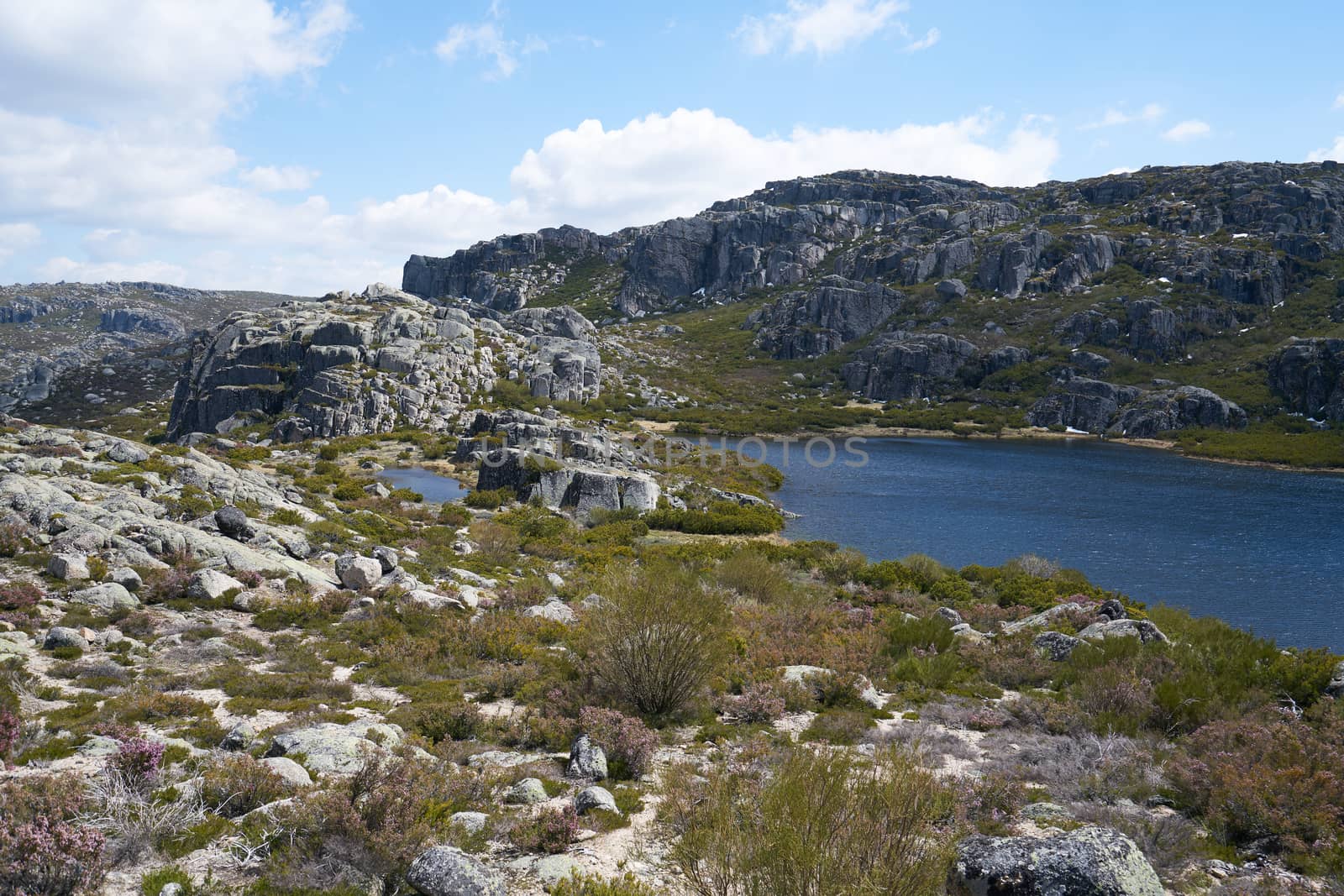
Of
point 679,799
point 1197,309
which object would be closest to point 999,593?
point 679,799

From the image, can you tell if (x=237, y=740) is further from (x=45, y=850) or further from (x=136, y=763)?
(x=45, y=850)

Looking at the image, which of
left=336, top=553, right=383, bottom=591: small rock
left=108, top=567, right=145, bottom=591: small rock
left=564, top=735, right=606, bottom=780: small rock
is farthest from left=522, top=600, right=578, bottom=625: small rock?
left=108, top=567, right=145, bottom=591: small rock

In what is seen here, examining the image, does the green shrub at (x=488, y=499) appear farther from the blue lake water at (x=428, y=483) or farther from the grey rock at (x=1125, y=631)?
the grey rock at (x=1125, y=631)

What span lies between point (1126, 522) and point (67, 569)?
2198 inches

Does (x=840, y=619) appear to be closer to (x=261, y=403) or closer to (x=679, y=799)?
(x=679, y=799)

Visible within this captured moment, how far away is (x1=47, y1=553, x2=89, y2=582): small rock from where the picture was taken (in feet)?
50.2

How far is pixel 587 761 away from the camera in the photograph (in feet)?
31.2

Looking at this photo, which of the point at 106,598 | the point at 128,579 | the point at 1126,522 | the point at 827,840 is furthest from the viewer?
the point at 1126,522

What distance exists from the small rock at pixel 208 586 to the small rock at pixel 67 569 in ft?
6.97

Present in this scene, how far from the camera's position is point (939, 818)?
7883 millimetres

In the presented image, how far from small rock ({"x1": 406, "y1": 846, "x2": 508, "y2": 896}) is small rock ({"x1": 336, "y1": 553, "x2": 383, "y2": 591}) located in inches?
543

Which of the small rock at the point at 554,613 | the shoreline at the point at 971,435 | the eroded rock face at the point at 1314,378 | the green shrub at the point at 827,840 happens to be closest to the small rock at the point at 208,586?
the small rock at the point at 554,613

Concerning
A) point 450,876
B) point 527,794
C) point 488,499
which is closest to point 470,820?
point 527,794

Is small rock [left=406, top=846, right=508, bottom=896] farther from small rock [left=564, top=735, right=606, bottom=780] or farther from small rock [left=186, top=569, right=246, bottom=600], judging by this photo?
small rock [left=186, top=569, right=246, bottom=600]
